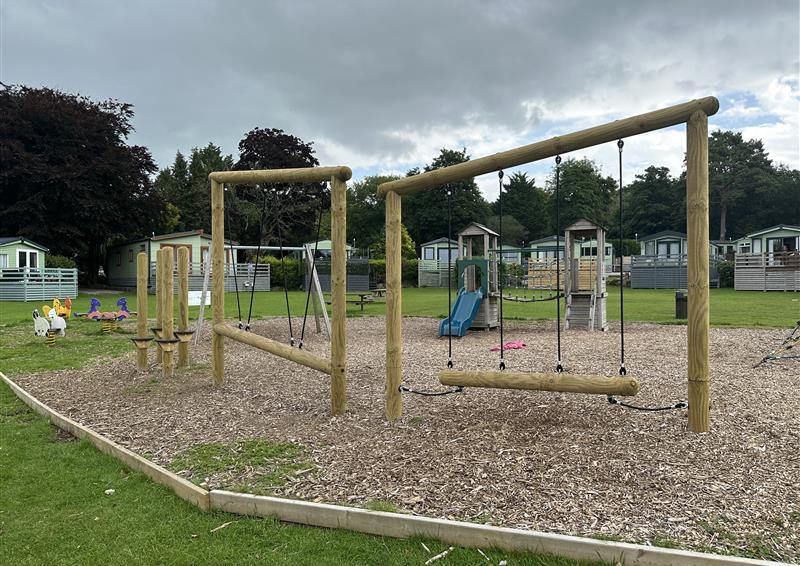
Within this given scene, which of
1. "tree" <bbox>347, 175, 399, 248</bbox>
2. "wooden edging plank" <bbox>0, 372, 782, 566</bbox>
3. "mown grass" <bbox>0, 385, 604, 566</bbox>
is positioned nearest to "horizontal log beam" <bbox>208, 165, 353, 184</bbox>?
"wooden edging plank" <bbox>0, 372, 782, 566</bbox>

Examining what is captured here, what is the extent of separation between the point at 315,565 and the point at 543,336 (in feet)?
30.5

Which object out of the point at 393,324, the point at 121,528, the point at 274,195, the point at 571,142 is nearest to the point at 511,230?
the point at 274,195

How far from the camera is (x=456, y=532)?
2.96 meters

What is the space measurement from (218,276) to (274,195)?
3271 cm

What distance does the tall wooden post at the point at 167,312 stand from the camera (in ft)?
24.2

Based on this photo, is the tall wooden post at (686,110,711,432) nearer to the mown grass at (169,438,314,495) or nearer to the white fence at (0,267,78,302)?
the mown grass at (169,438,314,495)

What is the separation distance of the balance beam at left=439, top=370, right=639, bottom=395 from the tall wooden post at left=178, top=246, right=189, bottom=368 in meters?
4.77

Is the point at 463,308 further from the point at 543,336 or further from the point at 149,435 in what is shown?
the point at 149,435

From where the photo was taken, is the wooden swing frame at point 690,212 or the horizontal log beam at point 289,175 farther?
the horizontal log beam at point 289,175

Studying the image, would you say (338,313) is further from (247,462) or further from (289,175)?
(289,175)

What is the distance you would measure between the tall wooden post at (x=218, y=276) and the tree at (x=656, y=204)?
58792 millimetres

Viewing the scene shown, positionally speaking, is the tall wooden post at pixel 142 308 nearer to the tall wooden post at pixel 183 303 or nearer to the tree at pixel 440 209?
the tall wooden post at pixel 183 303

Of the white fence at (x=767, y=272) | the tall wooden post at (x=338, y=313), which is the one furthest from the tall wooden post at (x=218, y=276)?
the white fence at (x=767, y=272)

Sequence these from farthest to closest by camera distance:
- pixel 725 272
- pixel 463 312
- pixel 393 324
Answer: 1. pixel 725 272
2. pixel 463 312
3. pixel 393 324
